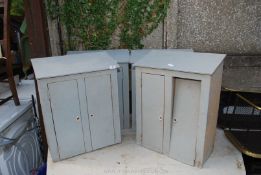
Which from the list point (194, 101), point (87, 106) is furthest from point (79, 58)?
point (194, 101)

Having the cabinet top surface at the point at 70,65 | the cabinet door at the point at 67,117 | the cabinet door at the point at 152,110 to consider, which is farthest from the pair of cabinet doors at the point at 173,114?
the cabinet door at the point at 67,117

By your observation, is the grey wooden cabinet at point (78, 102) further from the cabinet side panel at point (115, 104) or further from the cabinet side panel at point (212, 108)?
the cabinet side panel at point (212, 108)

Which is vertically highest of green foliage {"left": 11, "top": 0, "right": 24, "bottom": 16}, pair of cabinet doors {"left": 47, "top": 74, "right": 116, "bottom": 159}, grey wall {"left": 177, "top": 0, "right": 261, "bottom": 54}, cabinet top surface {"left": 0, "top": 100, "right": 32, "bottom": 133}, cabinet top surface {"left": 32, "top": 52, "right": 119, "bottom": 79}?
green foliage {"left": 11, "top": 0, "right": 24, "bottom": 16}

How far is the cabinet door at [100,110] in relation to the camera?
5.37ft

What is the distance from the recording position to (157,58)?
1.68 metres

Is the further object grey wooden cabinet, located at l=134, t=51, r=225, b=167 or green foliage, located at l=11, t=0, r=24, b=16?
green foliage, located at l=11, t=0, r=24, b=16

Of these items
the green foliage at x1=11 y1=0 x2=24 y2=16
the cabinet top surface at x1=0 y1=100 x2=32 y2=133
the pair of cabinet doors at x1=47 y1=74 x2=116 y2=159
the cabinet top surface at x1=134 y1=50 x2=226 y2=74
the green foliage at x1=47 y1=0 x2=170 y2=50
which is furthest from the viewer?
the green foliage at x1=11 y1=0 x2=24 y2=16

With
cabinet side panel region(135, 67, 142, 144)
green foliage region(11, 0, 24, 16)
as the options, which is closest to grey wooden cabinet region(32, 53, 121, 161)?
cabinet side panel region(135, 67, 142, 144)

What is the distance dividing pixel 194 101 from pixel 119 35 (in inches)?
50.7

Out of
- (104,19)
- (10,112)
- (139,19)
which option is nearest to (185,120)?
(139,19)

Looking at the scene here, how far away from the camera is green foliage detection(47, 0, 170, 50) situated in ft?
7.89

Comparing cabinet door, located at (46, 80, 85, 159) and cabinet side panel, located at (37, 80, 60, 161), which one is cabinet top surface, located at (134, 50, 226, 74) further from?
cabinet side panel, located at (37, 80, 60, 161)

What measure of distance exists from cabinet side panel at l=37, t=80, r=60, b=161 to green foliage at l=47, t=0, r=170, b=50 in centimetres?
112

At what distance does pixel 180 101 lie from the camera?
62.2 inches
